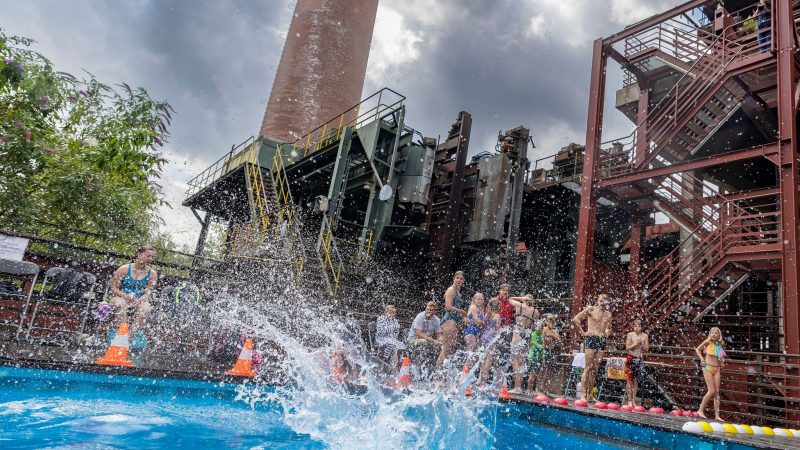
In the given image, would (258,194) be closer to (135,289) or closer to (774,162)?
(135,289)

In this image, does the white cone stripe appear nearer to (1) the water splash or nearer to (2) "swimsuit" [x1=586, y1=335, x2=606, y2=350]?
(1) the water splash

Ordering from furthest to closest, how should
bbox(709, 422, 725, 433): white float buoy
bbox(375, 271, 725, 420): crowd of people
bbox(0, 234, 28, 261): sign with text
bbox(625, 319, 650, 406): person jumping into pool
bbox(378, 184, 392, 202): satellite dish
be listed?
bbox(378, 184, 392, 202): satellite dish
bbox(375, 271, 725, 420): crowd of people
bbox(625, 319, 650, 406): person jumping into pool
bbox(0, 234, 28, 261): sign with text
bbox(709, 422, 725, 433): white float buoy

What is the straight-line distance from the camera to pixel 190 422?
455 centimetres

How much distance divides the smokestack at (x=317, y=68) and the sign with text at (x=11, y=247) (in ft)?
51.8

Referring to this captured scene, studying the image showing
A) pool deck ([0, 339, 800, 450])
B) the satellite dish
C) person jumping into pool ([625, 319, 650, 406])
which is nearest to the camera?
pool deck ([0, 339, 800, 450])

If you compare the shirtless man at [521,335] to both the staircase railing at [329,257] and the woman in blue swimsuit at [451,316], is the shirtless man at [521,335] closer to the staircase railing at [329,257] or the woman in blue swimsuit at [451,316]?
the woman in blue swimsuit at [451,316]

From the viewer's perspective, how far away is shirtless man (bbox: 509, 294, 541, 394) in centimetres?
825

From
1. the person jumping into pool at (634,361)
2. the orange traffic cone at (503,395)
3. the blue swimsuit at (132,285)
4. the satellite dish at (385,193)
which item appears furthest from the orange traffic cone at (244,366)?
the satellite dish at (385,193)

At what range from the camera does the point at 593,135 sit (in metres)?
12.6

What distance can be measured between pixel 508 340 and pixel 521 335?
24 cm

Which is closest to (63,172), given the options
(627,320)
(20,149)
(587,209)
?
(20,149)

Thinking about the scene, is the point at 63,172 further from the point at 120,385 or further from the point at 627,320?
the point at 627,320

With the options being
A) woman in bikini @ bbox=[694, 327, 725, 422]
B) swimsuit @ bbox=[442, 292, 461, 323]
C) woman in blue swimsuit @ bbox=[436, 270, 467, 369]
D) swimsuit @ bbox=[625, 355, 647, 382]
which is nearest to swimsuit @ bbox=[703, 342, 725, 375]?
woman in bikini @ bbox=[694, 327, 725, 422]

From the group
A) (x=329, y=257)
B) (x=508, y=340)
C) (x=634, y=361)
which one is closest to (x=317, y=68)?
(x=329, y=257)
